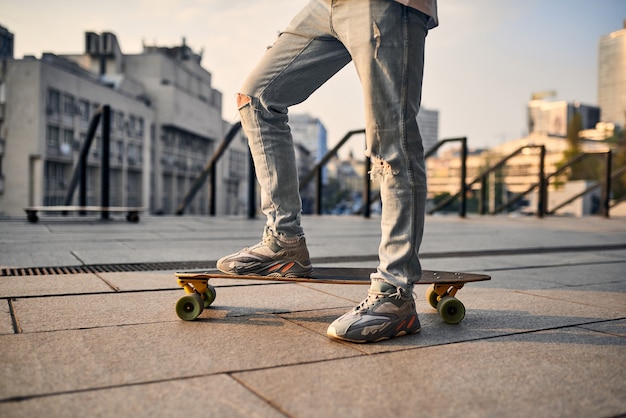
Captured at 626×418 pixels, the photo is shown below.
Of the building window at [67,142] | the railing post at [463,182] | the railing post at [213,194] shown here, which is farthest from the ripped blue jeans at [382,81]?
the building window at [67,142]

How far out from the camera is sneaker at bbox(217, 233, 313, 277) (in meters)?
Answer: 2.30

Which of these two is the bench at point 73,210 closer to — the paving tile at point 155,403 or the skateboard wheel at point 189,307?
the skateboard wheel at point 189,307

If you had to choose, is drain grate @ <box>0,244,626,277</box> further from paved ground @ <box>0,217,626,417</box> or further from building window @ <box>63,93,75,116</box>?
building window @ <box>63,93,75,116</box>

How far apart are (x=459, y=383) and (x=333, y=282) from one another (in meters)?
0.77

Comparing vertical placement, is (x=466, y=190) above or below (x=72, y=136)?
below

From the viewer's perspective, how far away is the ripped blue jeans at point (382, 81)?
1950 mm

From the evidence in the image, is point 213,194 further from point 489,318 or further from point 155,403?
point 155,403

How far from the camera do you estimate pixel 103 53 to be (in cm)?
6519

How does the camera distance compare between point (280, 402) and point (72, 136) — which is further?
point (72, 136)

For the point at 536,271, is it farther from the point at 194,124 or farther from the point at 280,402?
the point at 194,124

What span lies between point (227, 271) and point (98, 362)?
78 cm

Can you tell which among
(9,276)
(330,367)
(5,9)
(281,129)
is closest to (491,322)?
(330,367)

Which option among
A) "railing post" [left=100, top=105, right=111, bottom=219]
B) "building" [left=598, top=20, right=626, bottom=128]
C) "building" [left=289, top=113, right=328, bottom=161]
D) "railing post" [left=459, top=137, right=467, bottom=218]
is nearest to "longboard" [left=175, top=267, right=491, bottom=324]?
"railing post" [left=100, top=105, right=111, bottom=219]

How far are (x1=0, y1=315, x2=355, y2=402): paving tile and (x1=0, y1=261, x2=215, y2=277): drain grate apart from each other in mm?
1402
